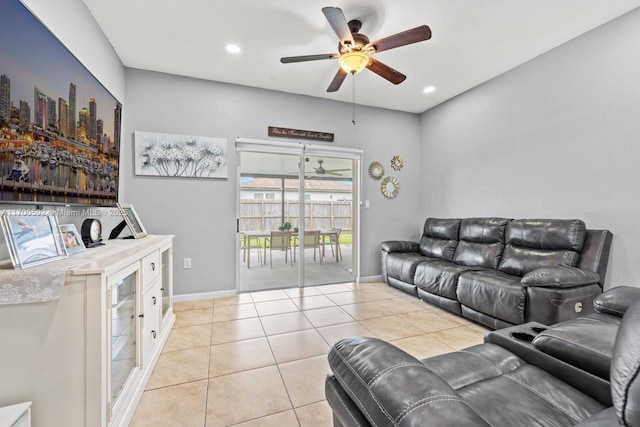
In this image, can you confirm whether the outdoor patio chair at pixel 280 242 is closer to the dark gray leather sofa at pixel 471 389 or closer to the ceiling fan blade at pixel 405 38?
the ceiling fan blade at pixel 405 38

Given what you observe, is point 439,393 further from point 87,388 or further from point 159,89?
point 159,89

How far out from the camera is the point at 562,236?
2598 mm

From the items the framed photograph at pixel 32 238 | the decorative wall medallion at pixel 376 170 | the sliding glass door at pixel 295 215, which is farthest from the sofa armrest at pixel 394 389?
the decorative wall medallion at pixel 376 170

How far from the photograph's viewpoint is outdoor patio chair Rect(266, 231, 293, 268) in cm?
409

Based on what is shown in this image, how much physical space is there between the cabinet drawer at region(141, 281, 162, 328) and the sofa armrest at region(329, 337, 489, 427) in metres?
1.54

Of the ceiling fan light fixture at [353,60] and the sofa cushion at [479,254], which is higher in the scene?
the ceiling fan light fixture at [353,60]

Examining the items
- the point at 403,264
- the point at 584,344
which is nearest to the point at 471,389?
the point at 584,344

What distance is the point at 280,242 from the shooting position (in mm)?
4137

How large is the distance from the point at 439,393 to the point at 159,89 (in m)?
4.03

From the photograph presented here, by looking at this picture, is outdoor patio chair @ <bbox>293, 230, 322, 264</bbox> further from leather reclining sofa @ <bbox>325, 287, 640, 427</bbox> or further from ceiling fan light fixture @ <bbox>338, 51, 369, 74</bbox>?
leather reclining sofa @ <bbox>325, 287, 640, 427</bbox>

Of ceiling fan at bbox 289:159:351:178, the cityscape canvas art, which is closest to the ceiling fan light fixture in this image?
ceiling fan at bbox 289:159:351:178

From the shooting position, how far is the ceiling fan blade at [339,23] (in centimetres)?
185

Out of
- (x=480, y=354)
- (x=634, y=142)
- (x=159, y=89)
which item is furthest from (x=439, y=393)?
(x=159, y=89)

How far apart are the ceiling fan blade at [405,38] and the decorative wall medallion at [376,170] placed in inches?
88.6
